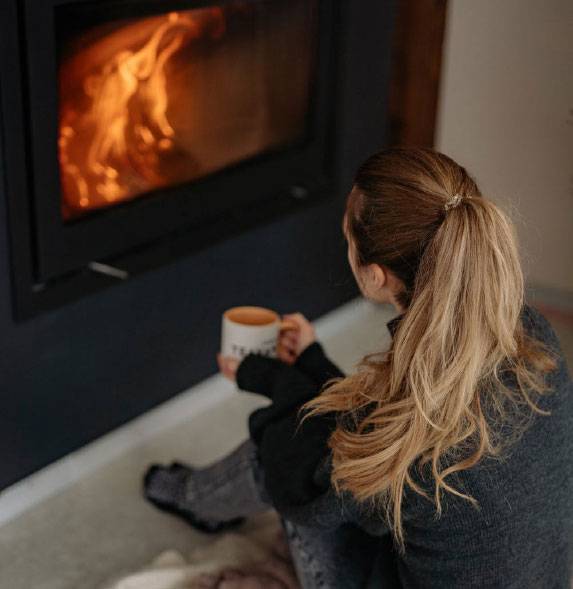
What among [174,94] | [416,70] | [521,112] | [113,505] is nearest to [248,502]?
[113,505]

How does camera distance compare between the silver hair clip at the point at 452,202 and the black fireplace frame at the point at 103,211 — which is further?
the black fireplace frame at the point at 103,211

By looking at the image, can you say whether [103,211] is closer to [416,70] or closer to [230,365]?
[230,365]

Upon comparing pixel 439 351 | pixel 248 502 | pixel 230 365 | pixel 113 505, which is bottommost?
pixel 113 505

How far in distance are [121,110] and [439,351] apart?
3.07ft

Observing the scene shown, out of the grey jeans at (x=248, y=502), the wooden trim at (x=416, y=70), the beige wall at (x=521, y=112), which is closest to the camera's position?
the grey jeans at (x=248, y=502)

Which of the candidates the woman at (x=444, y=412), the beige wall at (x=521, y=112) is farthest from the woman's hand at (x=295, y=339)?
the beige wall at (x=521, y=112)

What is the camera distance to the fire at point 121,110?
5.50 ft

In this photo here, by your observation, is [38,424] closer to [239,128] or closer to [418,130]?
[239,128]

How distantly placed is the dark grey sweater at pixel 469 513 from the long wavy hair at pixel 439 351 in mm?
25

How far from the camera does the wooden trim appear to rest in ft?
8.41

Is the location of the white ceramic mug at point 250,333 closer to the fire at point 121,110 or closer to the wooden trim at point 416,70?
the fire at point 121,110

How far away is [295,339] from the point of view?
5.03 ft

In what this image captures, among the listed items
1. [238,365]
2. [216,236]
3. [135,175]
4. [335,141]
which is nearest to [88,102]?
[135,175]

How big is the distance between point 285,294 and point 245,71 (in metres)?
0.55
